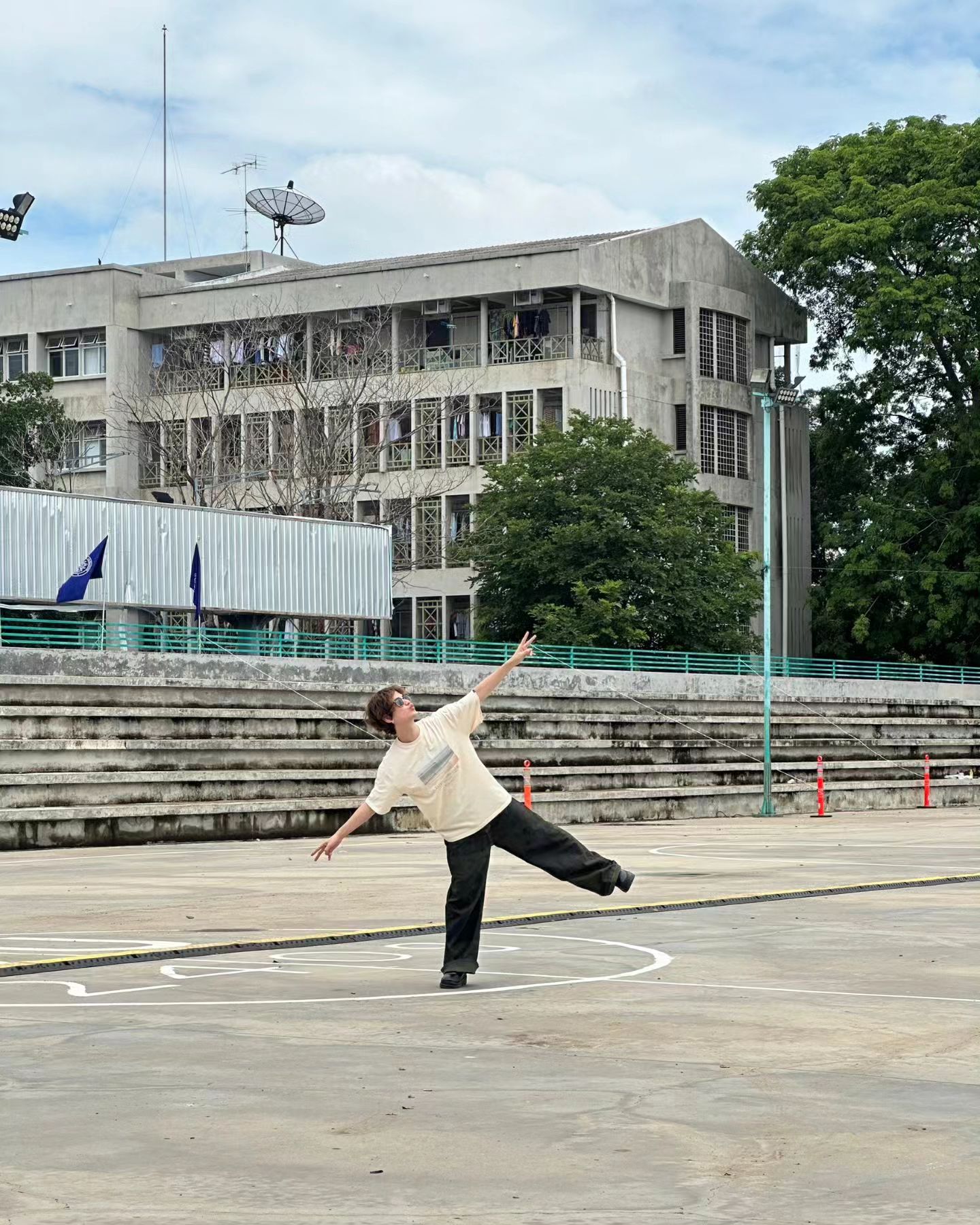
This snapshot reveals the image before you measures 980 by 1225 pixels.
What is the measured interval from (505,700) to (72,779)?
12.4 metres

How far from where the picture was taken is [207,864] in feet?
78.8

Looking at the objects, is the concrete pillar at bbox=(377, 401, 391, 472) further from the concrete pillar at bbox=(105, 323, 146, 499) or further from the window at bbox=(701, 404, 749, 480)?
the window at bbox=(701, 404, 749, 480)

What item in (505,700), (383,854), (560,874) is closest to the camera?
(560,874)

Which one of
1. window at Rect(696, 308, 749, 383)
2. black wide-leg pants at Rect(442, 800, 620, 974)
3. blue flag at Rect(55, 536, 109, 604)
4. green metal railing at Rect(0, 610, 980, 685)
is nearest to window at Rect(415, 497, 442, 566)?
green metal railing at Rect(0, 610, 980, 685)

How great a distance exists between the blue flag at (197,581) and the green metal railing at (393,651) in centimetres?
110

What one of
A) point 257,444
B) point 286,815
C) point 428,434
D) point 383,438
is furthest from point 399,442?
point 286,815

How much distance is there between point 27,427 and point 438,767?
56.0 meters

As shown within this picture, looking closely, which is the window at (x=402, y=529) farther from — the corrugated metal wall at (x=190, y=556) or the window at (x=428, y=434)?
the corrugated metal wall at (x=190, y=556)

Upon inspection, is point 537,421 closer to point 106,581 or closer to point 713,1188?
point 106,581

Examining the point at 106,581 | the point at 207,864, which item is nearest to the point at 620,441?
the point at 106,581

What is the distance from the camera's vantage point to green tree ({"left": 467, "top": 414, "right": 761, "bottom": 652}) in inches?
2098

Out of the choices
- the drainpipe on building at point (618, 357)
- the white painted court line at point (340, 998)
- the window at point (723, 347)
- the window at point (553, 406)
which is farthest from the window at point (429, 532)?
the white painted court line at point (340, 998)

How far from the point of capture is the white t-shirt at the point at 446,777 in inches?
414

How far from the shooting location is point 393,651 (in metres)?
45.4
